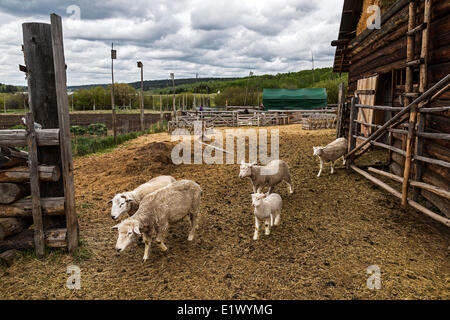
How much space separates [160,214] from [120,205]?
874 millimetres

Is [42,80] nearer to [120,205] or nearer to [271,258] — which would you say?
[120,205]

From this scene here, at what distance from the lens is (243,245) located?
5.36 meters

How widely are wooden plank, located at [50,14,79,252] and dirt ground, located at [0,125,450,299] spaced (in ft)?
1.50

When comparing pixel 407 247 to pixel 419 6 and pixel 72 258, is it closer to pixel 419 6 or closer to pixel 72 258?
pixel 72 258

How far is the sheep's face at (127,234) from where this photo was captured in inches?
173

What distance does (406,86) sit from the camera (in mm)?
7707

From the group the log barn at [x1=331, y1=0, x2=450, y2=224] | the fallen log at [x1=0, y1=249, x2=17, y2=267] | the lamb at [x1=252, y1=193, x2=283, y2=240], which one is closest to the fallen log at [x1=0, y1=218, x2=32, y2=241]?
the fallen log at [x1=0, y1=249, x2=17, y2=267]

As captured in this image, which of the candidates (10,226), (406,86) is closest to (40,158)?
(10,226)

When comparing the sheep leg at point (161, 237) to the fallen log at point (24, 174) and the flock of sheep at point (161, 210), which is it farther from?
the fallen log at point (24, 174)

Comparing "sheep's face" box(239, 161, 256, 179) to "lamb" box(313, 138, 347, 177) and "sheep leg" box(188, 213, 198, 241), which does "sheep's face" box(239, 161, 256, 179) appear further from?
"lamb" box(313, 138, 347, 177)

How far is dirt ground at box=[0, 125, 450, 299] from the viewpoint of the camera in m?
4.05

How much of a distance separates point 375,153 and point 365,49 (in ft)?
14.4
